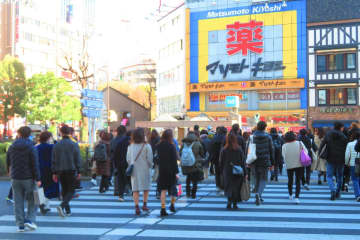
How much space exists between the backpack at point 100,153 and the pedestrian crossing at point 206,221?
1.53 metres

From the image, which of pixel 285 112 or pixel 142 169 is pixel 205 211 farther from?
pixel 285 112

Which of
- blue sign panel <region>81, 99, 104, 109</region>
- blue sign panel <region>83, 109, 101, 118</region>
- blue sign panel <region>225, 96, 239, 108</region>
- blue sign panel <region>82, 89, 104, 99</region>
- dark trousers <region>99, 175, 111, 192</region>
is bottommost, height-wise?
dark trousers <region>99, 175, 111, 192</region>

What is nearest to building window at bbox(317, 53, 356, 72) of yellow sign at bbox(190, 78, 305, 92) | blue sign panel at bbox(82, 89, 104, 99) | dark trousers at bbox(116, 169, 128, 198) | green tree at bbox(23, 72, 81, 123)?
yellow sign at bbox(190, 78, 305, 92)

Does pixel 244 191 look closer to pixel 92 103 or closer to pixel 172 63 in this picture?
pixel 92 103

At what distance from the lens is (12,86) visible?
50.0 meters

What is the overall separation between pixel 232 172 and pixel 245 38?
121 feet

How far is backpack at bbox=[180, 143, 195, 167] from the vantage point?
424 inches

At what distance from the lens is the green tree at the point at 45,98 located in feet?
162

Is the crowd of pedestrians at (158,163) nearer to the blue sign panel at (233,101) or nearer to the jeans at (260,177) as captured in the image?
the jeans at (260,177)

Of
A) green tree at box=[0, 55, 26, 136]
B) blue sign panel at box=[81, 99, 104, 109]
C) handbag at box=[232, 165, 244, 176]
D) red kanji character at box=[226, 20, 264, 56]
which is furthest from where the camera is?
green tree at box=[0, 55, 26, 136]

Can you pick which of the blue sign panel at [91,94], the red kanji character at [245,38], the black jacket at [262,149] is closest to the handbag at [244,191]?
the black jacket at [262,149]

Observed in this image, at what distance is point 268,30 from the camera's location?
1741 inches

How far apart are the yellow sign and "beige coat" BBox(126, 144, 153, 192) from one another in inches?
1404

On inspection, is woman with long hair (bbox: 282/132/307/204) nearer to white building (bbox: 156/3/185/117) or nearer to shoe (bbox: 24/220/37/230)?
shoe (bbox: 24/220/37/230)
